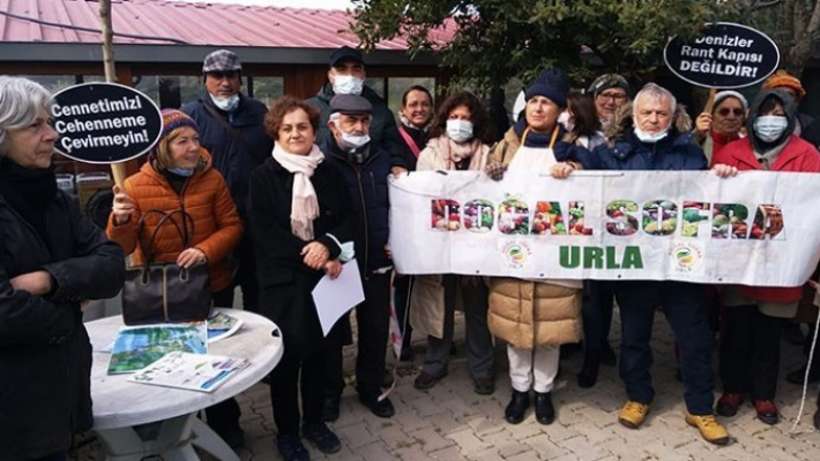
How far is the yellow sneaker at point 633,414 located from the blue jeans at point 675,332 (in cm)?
4

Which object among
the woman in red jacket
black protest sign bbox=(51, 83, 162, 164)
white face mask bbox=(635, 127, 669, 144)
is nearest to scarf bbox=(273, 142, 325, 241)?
black protest sign bbox=(51, 83, 162, 164)

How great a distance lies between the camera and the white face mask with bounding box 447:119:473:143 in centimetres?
404

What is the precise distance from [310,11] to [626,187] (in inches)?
306

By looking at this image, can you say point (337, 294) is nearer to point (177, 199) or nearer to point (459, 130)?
point (177, 199)

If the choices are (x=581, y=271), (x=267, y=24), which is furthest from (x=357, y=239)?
(x=267, y=24)

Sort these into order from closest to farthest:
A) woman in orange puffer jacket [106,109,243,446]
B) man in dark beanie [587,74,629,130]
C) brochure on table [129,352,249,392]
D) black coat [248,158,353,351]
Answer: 1. brochure on table [129,352,249,392]
2. woman in orange puffer jacket [106,109,243,446]
3. black coat [248,158,353,351]
4. man in dark beanie [587,74,629,130]

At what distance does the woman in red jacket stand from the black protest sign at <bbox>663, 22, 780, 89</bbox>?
0.56 metres

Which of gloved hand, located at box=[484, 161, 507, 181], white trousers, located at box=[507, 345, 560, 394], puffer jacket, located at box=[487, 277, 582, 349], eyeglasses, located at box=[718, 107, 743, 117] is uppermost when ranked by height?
eyeglasses, located at box=[718, 107, 743, 117]

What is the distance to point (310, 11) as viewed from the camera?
10.2 m

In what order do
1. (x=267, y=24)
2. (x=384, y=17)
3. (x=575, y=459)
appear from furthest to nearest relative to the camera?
(x=267, y=24) < (x=384, y=17) < (x=575, y=459)

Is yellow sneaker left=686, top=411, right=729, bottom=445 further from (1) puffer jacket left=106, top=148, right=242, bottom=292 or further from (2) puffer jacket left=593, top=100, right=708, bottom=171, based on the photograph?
(1) puffer jacket left=106, top=148, right=242, bottom=292

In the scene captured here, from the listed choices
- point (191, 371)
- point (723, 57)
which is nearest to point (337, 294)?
point (191, 371)

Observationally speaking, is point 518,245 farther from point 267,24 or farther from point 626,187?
point 267,24

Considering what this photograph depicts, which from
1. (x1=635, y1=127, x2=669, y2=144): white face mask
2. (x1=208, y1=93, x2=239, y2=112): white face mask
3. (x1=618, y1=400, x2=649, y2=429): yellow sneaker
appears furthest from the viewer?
(x1=208, y1=93, x2=239, y2=112): white face mask
